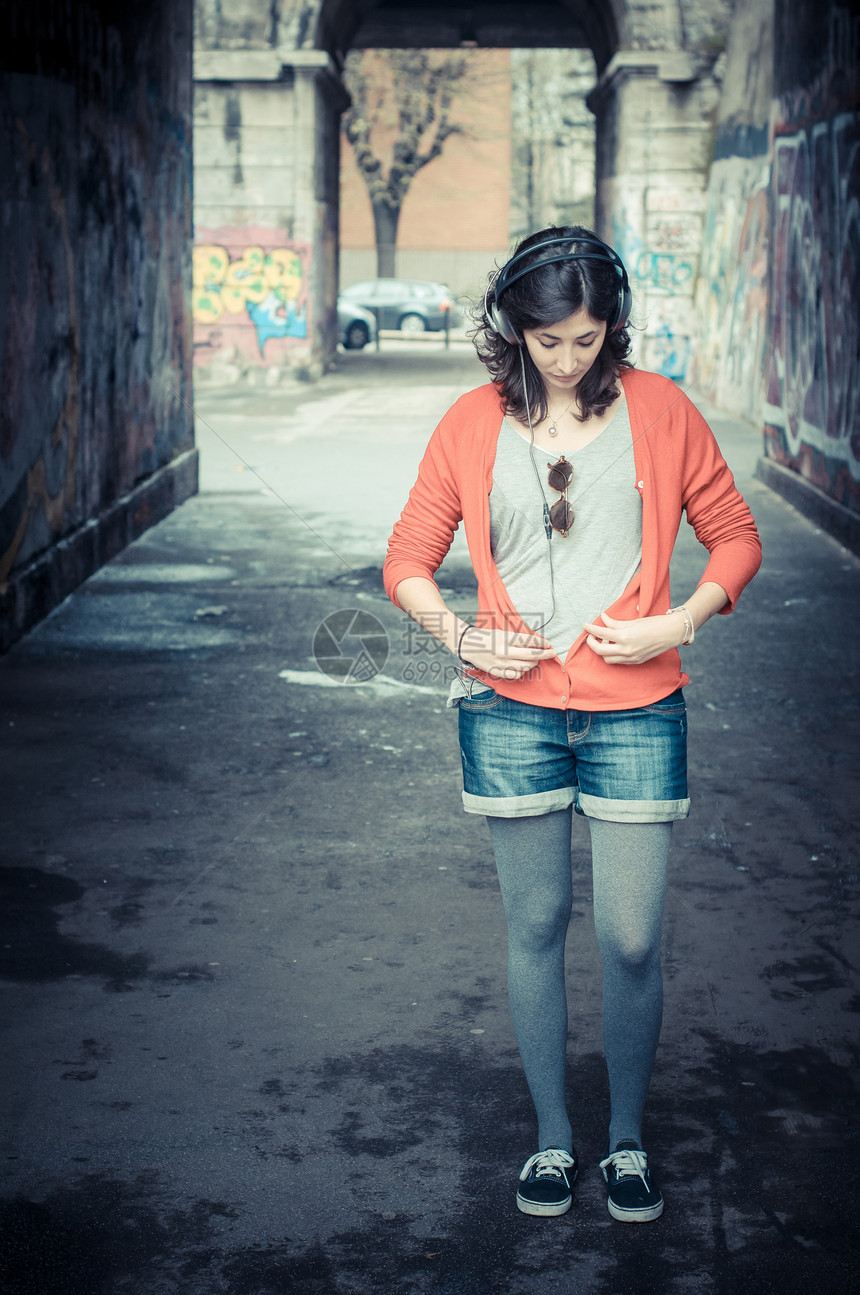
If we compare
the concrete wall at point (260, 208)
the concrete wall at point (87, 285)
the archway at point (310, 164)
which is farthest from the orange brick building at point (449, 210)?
the concrete wall at point (87, 285)

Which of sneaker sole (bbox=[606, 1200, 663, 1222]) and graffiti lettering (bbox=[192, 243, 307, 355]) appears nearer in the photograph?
sneaker sole (bbox=[606, 1200, 663, 1222])

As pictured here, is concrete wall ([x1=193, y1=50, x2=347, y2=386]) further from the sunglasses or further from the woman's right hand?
the woman's right hand

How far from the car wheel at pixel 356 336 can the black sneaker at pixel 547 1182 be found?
3065 cm

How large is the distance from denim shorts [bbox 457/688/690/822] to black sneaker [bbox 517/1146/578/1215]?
2.40 feet

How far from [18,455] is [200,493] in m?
5.27

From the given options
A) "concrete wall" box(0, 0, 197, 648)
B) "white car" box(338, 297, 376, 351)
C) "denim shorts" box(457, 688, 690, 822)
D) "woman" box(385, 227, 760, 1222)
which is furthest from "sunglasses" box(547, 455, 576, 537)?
"white car" box(338, 297, 376, 351)

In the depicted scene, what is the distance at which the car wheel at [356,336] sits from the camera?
3247 cm

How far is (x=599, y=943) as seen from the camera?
2768mm

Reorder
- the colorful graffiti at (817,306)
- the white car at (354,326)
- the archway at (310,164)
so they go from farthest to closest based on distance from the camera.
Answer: the white car at (354,326) < the archway at (310,164) < the colorful graffiti at (817,306)

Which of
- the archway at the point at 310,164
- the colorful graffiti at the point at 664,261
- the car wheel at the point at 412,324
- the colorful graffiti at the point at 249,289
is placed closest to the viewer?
the archway at the point at 310,164

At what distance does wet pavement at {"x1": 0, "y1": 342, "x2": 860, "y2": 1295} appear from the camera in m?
2.76

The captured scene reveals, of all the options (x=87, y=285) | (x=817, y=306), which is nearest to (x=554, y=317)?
(x=87, y=285)

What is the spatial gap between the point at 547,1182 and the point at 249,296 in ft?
70.5

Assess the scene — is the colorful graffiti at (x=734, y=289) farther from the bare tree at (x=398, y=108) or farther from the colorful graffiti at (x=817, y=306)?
the bare tree at (x=398, y=108)
